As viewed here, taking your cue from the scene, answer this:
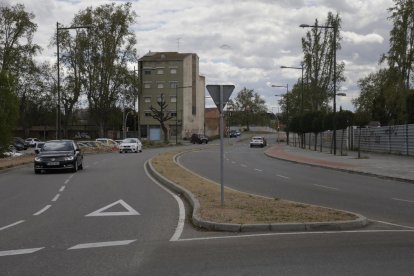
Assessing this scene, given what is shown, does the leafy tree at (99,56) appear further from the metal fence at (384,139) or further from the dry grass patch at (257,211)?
the dry grass patch at (257,211)

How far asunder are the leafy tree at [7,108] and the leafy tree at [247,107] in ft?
484

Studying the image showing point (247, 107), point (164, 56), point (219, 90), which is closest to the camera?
point (219, 90)

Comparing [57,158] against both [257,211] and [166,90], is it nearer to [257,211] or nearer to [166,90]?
[257,211]

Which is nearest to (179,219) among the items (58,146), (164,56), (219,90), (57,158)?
(219,90)

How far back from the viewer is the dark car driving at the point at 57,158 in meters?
26.0

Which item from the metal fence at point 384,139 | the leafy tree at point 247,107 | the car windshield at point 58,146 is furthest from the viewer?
the leafy tree at point 247,107

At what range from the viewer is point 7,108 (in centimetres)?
3244

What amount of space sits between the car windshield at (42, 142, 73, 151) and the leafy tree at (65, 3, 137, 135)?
49499mm

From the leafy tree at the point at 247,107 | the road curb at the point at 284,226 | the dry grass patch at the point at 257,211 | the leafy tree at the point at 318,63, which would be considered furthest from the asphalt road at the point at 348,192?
the leafy tree at the point at 247,107

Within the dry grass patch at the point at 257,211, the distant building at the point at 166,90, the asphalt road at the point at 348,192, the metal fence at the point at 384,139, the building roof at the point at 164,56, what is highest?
the building roof at the point at 164,56

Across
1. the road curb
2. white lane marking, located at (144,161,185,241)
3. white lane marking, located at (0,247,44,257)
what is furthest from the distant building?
white lane marking, located at (0,247,44,257)

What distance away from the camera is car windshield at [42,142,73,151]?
89.2 ft

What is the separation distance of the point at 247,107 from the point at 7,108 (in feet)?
497

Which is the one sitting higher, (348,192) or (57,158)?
(57,158)
